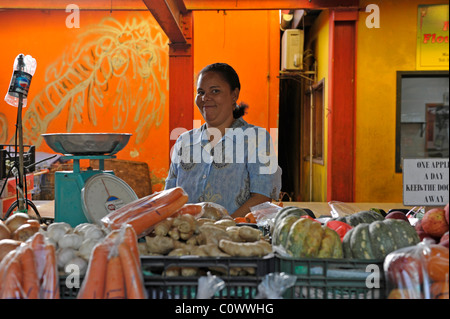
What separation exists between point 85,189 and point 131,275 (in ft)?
2.73

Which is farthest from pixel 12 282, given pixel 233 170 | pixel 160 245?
pixel 233 170

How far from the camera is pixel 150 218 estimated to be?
148cm

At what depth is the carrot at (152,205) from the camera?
149 cm

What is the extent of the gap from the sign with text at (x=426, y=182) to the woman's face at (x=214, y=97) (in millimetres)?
1664

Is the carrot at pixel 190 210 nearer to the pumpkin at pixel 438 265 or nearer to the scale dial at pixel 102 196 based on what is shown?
the scale dial at pixel 102 196

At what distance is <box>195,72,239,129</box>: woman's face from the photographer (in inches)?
115

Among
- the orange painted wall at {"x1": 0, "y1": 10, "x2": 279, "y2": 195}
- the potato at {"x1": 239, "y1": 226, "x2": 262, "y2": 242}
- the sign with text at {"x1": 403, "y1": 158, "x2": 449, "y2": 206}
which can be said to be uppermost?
the orange painted wall at {"x1": 0, "y1": 10, "x2": 279, "y2": 195}

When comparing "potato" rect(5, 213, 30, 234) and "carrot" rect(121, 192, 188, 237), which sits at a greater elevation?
"carrot" rect(121, 192, 188, 237)

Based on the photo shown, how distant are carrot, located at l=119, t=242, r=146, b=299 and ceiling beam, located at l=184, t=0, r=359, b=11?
17.7ft

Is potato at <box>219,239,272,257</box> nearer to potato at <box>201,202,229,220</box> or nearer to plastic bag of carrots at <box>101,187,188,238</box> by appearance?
plastic bag of carrots at <box>101,187,188,238</box>

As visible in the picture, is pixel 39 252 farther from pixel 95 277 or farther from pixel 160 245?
pixel 160 245

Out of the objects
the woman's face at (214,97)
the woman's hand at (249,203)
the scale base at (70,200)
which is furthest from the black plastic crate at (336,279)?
the woman's face at (214,97)

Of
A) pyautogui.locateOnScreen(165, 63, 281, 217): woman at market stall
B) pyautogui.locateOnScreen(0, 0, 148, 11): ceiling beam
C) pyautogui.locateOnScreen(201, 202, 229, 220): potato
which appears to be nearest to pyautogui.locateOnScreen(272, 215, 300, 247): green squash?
pyautogui.locateOnScreen(201, 202, 229, 220): potato
